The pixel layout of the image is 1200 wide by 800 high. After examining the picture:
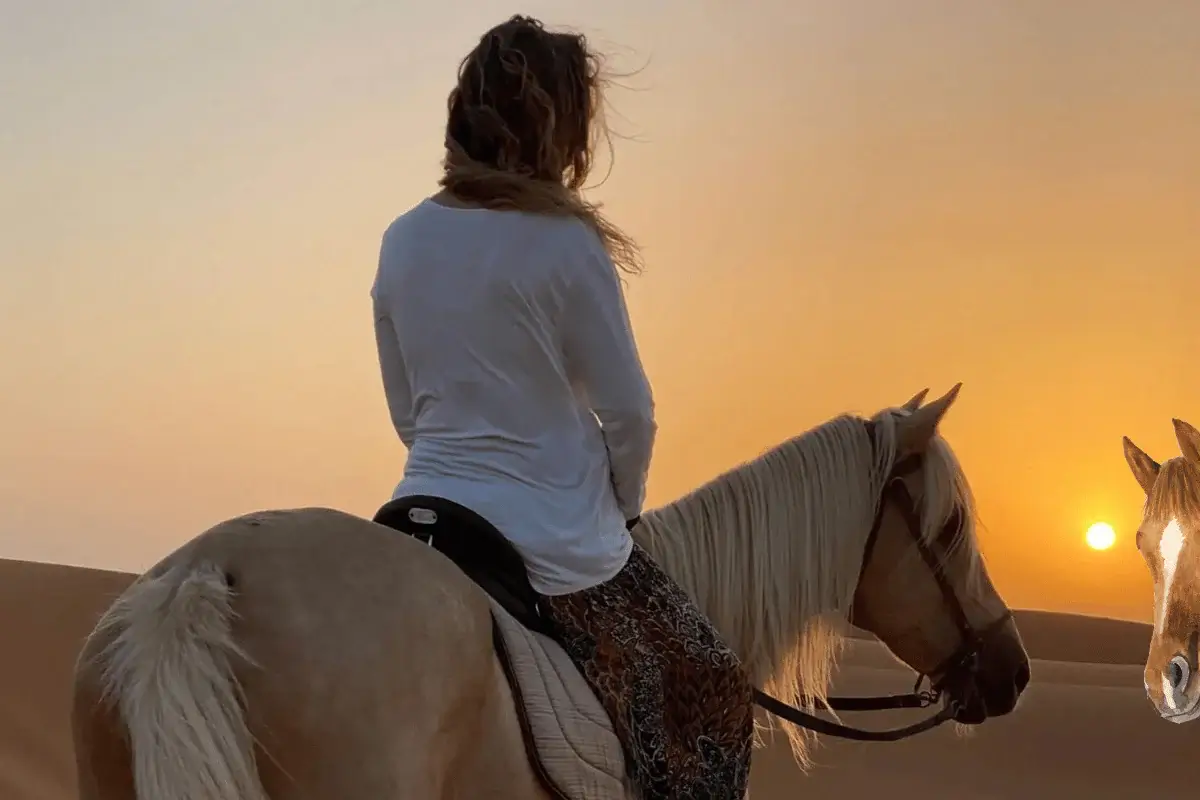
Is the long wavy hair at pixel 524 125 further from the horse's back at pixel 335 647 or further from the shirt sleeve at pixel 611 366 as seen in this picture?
the horse's back at pixel 335 647

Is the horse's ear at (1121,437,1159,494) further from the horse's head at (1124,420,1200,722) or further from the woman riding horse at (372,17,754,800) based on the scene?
the woman riding horse at (372,17,754,800)

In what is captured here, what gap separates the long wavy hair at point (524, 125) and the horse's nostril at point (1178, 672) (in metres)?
2.55

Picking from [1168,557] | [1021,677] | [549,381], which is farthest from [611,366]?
[1168,557]

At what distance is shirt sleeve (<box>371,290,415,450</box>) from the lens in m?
2.04

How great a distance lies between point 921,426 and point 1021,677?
0.70m

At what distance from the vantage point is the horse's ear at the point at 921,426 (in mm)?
2398

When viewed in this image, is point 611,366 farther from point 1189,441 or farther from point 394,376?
point 1189,441

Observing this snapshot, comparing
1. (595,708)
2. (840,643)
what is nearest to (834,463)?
(840,643)

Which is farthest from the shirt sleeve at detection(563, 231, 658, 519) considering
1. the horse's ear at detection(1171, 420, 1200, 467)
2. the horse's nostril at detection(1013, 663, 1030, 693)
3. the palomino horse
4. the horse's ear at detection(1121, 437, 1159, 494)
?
the horse's ear at detection(1121, 437, 1159, 494)

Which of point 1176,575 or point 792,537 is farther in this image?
point 1176,575

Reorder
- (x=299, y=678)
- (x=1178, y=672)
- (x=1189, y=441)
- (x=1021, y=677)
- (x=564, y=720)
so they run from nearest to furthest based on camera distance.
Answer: (x=299, y=678) → (x=564, y=720) → (x=1021, y=677) → (x=1178, y=672) → (x=1189, y=441)

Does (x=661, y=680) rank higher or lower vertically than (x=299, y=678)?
lower

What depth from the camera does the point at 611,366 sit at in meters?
1.86

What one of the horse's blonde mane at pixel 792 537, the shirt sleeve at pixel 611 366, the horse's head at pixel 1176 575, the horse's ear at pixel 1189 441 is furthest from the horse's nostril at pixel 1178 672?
the shirt sleeve at pixel 611 366
